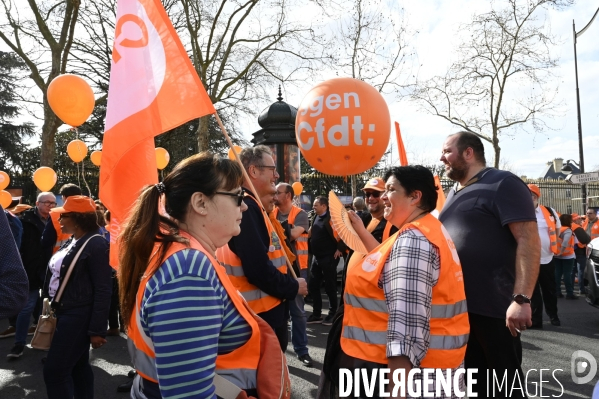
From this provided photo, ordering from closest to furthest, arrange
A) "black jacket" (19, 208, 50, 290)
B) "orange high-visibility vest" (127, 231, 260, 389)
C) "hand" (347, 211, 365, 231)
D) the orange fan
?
1. "orange high-visibility vest" (127, 231, 260, 389)
2. the orange fan
3. "hand" (347, 211, 365, 231)
4. "black jacket" (19, 208, 50, 290)

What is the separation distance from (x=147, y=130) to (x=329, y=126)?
5.62 feet

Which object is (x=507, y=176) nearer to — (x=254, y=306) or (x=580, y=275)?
(x=254, y=306)

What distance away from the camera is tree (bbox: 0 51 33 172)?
27.6 metres

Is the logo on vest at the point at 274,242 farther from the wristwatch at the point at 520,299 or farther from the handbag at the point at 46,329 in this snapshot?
the wristwatch at the point at 520,299

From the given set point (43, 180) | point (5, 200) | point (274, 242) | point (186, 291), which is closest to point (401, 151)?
point (274, 242)

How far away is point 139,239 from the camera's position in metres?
1.61

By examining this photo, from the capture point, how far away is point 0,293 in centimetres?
195

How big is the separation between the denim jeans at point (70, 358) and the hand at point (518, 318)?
2.90 meters

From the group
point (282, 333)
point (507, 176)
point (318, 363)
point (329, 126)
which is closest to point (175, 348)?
point (282, 333)

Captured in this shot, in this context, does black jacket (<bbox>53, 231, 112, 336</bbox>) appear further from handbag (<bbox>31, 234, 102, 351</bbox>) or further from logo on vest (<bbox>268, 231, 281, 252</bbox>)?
logo on vest (<bbox>268, 231, 281, 252</bbox>)

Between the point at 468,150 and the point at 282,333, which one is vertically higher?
the point at 468,150

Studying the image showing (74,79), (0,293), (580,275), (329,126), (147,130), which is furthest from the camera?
(580,275)

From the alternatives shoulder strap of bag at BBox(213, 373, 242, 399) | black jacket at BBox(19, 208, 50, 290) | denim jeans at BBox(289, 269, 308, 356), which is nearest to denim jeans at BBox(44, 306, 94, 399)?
shoulder strap of bag at BBox(213, 373, 242, 399)

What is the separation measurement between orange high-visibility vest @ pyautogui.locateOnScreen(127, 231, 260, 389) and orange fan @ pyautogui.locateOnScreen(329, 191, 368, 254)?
140cm
